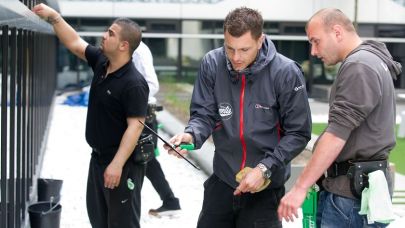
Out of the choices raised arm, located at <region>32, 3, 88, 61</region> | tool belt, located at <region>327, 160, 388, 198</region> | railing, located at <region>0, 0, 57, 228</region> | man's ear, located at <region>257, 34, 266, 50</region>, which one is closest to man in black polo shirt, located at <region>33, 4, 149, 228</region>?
raised arm, located at <region>32, 3, 88, 61</region>

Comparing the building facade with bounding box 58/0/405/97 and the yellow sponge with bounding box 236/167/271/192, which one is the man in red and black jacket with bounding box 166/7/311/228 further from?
the building facade with bounding box 58/0/405/97

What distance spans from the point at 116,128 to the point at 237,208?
120cm

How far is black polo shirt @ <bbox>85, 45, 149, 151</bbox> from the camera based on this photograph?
4.60 meters

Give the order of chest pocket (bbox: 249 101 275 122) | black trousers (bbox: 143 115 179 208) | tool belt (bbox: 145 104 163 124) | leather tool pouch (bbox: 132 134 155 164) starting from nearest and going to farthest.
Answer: chest pocket (bbox: 249 101 275 122) → leather tool pouch (bbox: 132 134 155 164) → tool belt (bbox: 145 104 163 124) → black trousers (bbox: 143 115 179 208)

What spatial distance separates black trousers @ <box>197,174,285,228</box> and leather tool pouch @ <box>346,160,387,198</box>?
0.52 meters

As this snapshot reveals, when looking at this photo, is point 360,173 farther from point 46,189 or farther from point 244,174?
point 46,189

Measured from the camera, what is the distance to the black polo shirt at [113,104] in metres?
4.60

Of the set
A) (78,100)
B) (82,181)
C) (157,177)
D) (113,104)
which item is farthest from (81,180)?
(78,100)

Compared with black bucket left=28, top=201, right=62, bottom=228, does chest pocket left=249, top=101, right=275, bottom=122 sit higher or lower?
higher

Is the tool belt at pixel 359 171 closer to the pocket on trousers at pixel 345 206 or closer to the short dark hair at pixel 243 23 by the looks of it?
the pocket on trousers at pixel 345 206

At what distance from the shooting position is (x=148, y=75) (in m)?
6.72

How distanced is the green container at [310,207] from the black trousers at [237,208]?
0.51ft

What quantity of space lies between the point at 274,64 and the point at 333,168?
646 mm

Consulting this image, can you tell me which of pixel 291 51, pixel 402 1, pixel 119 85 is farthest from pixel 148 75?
pixel 402 1
